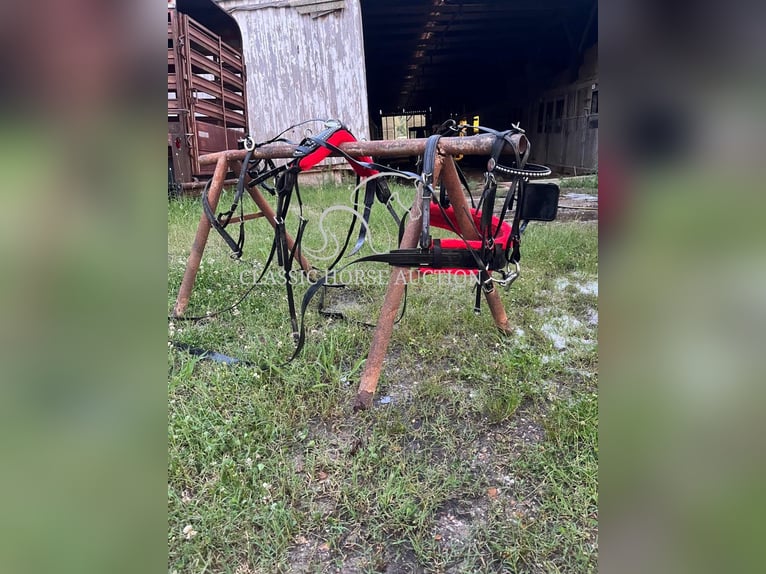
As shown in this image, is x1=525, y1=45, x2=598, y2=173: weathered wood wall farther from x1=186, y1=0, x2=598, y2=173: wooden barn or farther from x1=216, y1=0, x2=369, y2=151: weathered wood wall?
x1=216, y1=0, x2=369, y2=151: weathered wood wall

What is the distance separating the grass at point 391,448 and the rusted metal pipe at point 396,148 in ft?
3.15

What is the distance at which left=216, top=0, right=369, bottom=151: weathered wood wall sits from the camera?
24.6ft

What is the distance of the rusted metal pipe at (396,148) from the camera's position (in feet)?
5.79

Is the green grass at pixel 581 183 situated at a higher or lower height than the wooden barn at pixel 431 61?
lower

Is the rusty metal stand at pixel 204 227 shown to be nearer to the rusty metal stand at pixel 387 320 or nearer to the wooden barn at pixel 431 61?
the rusty metal stand at pixel 387 320

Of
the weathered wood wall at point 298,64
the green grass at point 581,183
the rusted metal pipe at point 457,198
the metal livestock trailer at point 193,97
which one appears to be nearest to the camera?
the rusted metal pipe at point 457,198

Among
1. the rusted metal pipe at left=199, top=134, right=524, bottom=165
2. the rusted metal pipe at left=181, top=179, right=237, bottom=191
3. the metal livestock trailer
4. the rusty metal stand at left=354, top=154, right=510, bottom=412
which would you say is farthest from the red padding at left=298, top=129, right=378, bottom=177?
the rusted metal pipe at left=181, top=179, right=237, bottom=191

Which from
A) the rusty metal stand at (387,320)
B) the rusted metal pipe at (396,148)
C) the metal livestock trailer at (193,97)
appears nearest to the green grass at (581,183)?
the metal livestock trailer at (193,97)

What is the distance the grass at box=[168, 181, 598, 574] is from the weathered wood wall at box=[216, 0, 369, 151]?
6.06 metres

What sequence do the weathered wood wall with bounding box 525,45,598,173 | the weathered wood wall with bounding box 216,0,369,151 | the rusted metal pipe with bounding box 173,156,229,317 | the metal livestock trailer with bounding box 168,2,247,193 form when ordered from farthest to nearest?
the weathered wood wall with bounding box 525,45,598,173 → the weathered wood wall with bounding box 216,0,369,151 → the metal livestock trailer with bounding box 168,2,247,193 → the rusted metal pipe with bounding box 173,156,229,317

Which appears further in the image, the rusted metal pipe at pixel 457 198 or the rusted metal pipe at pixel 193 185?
the rusted metal pipe at pixel 193 185
